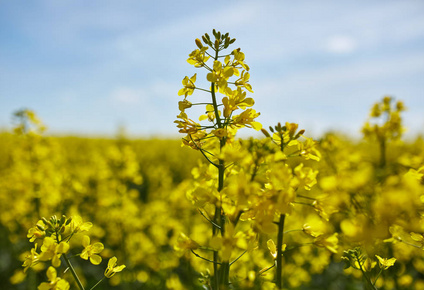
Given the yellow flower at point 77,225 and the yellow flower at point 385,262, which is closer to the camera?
the yellow flower at point 77,225

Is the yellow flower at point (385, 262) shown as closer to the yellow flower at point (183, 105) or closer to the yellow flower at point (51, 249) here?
the yellow flower at point (183, 105)

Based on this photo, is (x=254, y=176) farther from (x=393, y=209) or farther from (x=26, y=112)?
(x=26, y=112)

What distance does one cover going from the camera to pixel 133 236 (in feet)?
20.5

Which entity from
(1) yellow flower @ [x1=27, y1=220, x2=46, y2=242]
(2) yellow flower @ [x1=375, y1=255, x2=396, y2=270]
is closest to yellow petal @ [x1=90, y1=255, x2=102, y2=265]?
(1) yellow flower @ [x1=27, y1=220, x2=46, y2=242]

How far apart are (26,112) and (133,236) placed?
2922 millimetres

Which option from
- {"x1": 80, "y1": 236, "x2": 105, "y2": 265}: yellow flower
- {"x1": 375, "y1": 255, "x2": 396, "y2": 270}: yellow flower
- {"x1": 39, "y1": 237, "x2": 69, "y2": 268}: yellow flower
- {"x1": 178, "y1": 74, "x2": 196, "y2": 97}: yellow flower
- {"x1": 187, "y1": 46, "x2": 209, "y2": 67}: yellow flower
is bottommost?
{"x1": 375, "y1": 255, "x2": 396, "y2": 270}: yellow flower

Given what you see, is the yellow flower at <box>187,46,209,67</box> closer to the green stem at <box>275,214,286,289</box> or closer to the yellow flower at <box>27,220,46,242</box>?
the green stem at <box>275,214,286,289</box>

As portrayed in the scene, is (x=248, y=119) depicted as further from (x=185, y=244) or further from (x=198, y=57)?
(x=185, y=244)

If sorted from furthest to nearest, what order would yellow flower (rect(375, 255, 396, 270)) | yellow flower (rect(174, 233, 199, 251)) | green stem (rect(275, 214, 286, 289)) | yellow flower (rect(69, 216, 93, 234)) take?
yellow flower (rect(375, 255, 396, 270)), yellow flower (rect(69, 216, 93, 234)), yellow flower (rect(174, 233, 199, 251)), green stem (rect(275, 214, 286, 289))

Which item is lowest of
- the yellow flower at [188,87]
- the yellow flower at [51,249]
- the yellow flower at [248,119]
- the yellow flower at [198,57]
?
the yellow flower at [51,249]

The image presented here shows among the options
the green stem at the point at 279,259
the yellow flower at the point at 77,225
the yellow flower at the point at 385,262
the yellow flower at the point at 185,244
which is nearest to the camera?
the green stem at the point at 279,259

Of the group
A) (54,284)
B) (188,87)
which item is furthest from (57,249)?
(188,87)

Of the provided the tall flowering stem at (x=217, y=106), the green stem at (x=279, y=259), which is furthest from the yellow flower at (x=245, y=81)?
the green stem at (x=279, y=259)

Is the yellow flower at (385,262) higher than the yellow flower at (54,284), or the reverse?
the yellow flower at (54,284)
